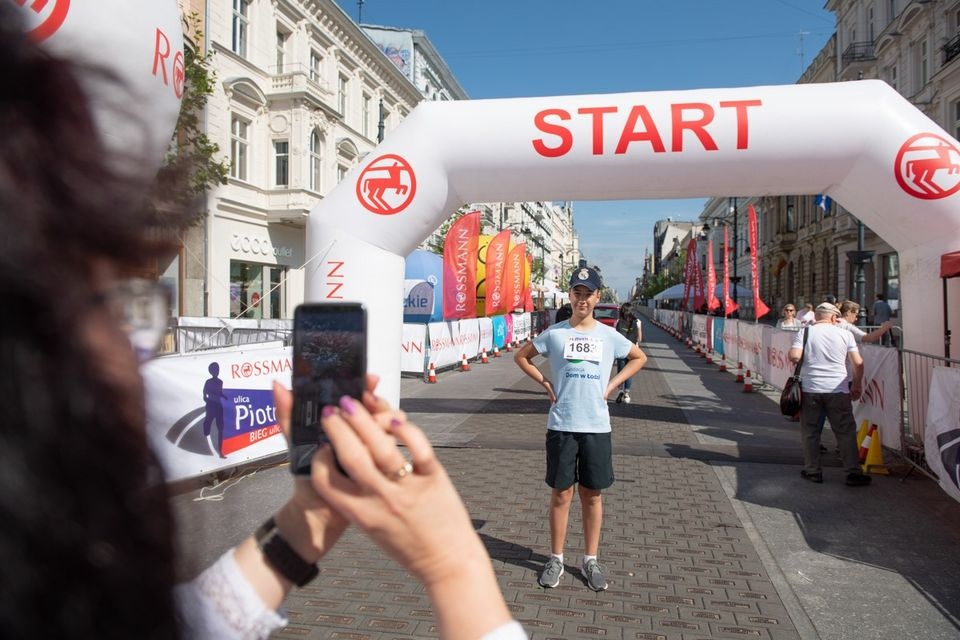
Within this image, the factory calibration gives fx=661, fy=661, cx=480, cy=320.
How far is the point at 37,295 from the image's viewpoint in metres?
0.63

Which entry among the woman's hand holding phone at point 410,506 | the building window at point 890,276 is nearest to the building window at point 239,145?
the woman's hand holding phone at point 410,506

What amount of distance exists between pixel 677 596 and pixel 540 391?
29.5 feet

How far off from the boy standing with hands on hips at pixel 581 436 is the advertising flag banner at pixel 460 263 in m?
10.6

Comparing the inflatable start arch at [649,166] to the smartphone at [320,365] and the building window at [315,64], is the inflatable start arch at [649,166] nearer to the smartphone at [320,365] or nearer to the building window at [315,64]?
the smartphone at [320,365]

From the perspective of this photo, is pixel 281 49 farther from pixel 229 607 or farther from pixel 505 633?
pixel 505 633

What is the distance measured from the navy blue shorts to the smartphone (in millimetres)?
3046

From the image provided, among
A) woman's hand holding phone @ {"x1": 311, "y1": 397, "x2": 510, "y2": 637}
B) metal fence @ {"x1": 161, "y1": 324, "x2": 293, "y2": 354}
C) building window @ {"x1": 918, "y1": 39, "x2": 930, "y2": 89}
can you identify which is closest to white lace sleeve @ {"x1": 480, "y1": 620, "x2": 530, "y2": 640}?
woman's hand holding phone @ {"x1": 311, "y1": 397, "x2": 510, "y2": 637}

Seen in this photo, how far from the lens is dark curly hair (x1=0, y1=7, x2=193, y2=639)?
2.02ft

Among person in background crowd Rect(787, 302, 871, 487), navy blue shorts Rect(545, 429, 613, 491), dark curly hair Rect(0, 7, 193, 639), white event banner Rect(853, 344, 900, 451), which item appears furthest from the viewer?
white event banner Rect(853, 344, 900, 451)

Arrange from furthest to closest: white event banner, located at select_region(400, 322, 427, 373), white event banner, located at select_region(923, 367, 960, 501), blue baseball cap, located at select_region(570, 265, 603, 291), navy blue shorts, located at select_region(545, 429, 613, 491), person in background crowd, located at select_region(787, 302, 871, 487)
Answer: white event banner, located at select_region(400, 322, 427, 373), person in background crowd, located at select_region(787, 302, 871, 487), white event banner, located at select_region(923, 367, 960, 501), blue baseball cap, located at select_region(570, 265, 603, 291), navy blue shorts, located at select_region(545, 429, 613, 491)

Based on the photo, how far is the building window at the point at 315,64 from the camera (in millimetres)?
25781

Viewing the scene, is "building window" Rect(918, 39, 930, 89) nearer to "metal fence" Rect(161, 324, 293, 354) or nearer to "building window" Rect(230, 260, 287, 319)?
"building window" Rect(230, 260, 287, 319)

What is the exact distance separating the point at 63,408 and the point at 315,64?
28266mm

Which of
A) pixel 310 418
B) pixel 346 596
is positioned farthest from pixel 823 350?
pixel 310 418
